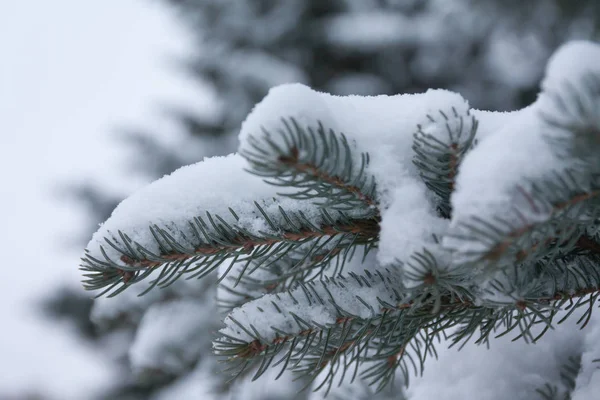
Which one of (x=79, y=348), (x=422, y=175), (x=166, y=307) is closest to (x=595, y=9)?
(x=166, y=307)

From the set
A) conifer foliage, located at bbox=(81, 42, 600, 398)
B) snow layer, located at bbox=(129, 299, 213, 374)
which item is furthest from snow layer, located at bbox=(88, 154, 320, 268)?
snow layer, located at bbox=(129, 299, 213, 374)

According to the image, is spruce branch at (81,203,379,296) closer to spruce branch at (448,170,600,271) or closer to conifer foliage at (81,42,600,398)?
conifer foliage at (81,42,600,398)

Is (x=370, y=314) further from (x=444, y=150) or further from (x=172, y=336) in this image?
(x=172, y=336)

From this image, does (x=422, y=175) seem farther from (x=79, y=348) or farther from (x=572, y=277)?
(x=79, y=348)

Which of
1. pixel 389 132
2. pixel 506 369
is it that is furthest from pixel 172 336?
pixel 389 132

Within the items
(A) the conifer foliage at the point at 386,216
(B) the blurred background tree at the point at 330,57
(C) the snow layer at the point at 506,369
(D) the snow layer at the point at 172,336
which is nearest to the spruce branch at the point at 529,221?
(A) the conifer foliage at the point at 386,216

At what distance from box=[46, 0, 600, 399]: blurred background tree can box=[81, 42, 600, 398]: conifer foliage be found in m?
2.27

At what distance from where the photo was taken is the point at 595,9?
2.84 m

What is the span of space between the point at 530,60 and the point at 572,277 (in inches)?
141

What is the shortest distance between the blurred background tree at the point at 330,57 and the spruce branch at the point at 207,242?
2.30 metres

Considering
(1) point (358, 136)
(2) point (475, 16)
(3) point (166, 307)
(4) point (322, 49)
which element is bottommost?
(1) point (358, 136)

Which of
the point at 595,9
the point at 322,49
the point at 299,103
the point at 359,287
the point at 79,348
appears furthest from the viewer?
the point at 322,49

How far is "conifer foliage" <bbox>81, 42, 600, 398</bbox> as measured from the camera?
1.41ft

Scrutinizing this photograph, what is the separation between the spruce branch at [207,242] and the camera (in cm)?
61
